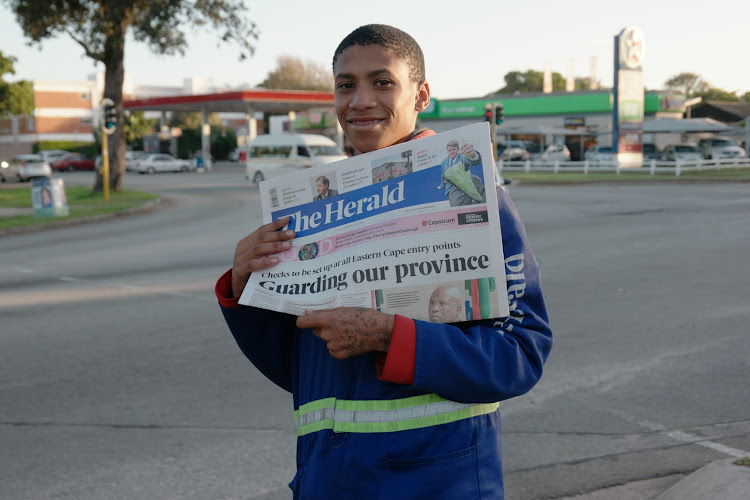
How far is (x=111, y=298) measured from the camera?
29.4 feet

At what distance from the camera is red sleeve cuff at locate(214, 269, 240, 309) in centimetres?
190

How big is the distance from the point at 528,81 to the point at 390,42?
104 meters

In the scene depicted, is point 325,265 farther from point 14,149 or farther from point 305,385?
point 14,149

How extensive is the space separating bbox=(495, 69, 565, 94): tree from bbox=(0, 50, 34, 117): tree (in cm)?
6620

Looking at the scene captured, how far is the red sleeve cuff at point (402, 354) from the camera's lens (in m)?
1.54

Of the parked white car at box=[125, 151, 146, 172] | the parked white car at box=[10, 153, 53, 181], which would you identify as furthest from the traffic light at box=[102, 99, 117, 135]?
the parked white car at box=[125, 151, 146, 172]

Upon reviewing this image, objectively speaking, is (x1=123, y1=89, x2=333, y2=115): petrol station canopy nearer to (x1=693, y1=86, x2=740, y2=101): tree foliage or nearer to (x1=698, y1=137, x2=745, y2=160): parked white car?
(x1=698, y1=137, x2=745, y2=160): parked white car

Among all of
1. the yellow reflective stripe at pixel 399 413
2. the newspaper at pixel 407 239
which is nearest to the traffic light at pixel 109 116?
the newspaper at pixel 407 239

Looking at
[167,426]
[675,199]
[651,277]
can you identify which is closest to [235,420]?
[167,426]

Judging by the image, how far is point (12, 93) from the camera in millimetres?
42531

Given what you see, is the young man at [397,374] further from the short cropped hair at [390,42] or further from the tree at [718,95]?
the tree at [718,95]

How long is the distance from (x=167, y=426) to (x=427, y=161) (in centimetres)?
366

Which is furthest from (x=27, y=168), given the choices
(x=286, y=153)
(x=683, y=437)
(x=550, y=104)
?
(x=683, y=437)

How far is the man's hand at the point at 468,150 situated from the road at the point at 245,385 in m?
2.66
